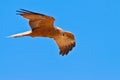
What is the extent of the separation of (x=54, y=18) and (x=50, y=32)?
526 millimetres

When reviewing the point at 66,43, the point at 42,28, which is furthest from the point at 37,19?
the point at 66,43

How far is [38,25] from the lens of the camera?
14023 mm

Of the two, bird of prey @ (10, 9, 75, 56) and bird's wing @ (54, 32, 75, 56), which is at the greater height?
bird's wing @ (54, 32, 75, 56)

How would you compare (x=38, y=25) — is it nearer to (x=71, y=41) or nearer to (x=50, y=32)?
(x=50, y=32)

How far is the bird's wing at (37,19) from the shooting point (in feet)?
41.5

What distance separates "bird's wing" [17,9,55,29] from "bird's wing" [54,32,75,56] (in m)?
1.56

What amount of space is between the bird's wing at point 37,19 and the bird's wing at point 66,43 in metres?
1.56

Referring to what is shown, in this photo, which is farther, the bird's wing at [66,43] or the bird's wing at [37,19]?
the bird's wing at [66,43]

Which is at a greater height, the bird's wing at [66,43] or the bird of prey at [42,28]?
the bird's wing at [66,43]

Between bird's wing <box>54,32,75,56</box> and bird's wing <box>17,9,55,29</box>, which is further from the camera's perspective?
bird's wing <box>54,32,75,56</box>

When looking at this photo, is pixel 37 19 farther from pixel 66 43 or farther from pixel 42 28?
pixel 66 43

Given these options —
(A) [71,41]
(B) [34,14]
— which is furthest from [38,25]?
(A) [71,41]

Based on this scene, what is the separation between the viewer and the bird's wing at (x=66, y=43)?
1566cm

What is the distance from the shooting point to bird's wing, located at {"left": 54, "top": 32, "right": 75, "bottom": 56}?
51.4 feet
